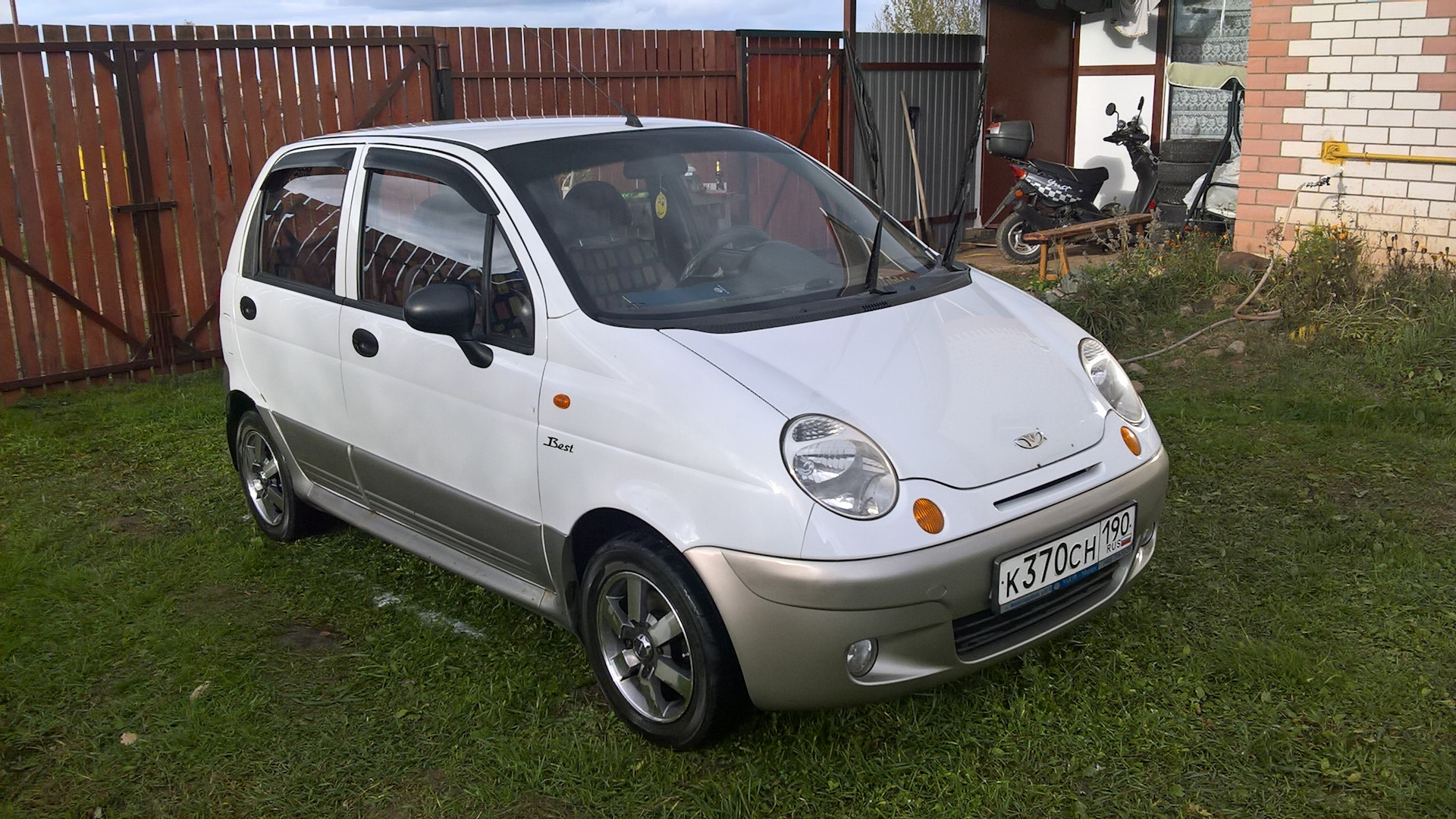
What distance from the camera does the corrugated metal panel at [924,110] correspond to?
478 inches

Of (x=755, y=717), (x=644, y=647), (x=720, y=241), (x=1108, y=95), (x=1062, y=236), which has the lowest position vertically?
(x=755, y=717)

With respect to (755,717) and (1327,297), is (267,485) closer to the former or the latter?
(755,717)

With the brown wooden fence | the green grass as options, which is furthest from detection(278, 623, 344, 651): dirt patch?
the brown wooden fence

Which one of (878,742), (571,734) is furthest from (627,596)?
(878,742)

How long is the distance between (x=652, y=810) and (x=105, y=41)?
6.99 meters

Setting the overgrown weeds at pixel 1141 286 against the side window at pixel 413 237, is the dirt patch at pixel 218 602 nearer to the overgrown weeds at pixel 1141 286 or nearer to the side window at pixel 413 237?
the side window at pixel 413 237

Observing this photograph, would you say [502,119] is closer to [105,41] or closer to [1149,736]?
[1149,736]

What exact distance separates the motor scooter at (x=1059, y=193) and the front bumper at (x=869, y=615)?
8.29 metres

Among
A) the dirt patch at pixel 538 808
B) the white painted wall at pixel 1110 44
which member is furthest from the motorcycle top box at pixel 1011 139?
the dirt patch at pixel 538 808

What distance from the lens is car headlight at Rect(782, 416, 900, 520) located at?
9.25 ft

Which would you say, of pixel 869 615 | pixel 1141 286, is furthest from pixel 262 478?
pixel 1141 286

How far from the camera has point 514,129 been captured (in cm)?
399

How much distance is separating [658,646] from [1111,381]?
62.5 inches

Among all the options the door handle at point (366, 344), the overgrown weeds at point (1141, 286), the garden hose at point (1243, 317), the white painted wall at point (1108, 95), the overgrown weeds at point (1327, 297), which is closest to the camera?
the door handle at point (366, 344)
